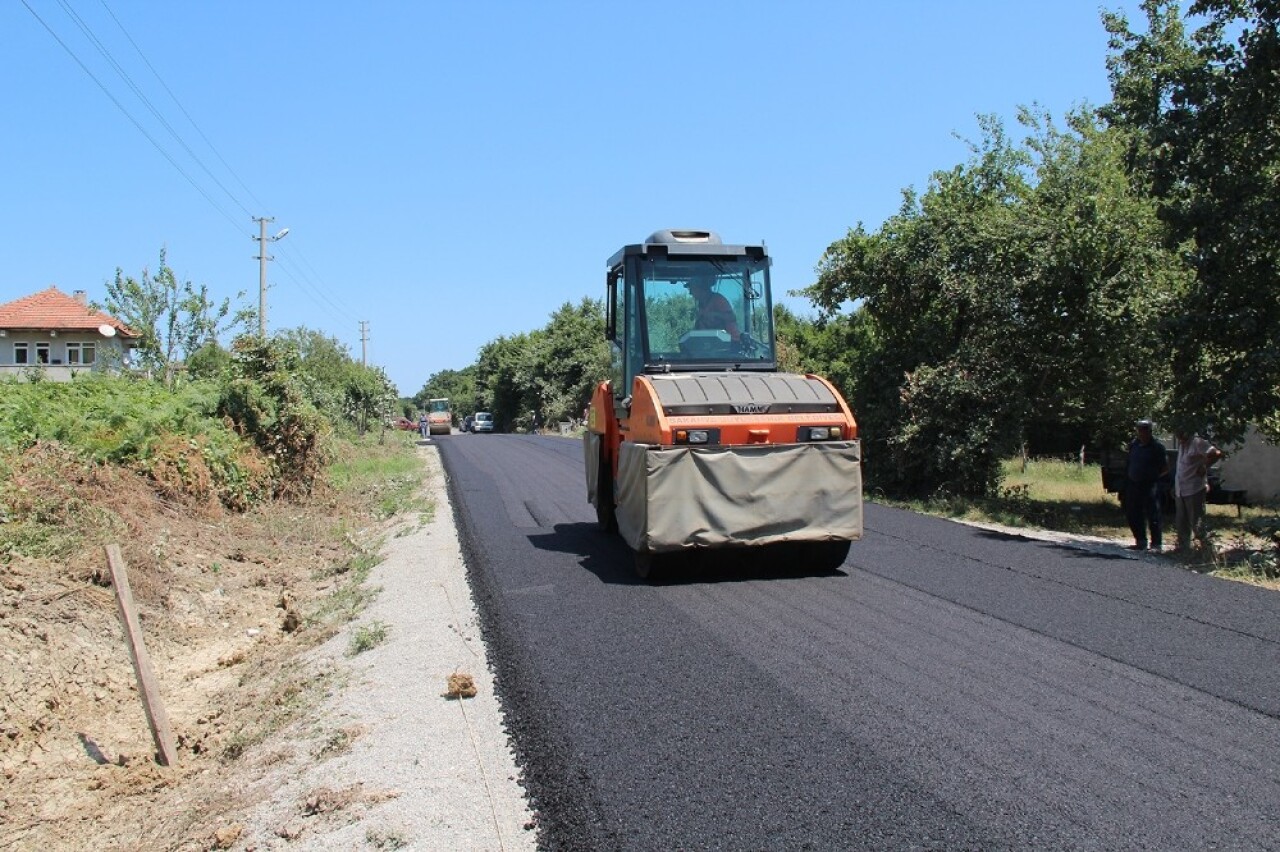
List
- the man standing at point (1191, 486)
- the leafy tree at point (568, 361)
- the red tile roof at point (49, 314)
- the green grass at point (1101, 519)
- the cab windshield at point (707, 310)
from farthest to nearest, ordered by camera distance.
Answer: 1. the leafy tree at point (568, 361)
2. the red tile roof at point (49, 314)
3. the man standing at point (1191, 486)
4. the green grass at point (1101, 519)
5. the cab windshield at point (707, 310)

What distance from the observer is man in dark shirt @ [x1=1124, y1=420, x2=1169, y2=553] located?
39.6 ft

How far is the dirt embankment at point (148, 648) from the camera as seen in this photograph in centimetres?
586

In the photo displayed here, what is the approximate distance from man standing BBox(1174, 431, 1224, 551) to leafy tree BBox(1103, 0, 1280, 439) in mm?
278

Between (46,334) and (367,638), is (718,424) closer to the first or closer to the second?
(367,638)

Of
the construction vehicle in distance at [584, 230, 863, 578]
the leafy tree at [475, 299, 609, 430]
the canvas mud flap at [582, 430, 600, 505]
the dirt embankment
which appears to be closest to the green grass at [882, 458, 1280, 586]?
the construction vehicle in distance at [584, 230, 863, 578]

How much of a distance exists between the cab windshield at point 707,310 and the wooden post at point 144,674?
16.7 ft

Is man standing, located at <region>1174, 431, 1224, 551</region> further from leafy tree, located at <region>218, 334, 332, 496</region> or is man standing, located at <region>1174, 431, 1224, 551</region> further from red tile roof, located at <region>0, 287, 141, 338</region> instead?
red tile roof, located at <region>0, 287, 141, 338</region>

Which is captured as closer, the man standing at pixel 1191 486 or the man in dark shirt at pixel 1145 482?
the man standing at pixel 1191 486

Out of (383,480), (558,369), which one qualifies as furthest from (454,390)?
(383,480)

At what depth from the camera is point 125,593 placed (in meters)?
6.31

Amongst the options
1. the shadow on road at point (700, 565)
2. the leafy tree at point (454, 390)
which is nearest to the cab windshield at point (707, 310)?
the shadow on road at point (700, 565)

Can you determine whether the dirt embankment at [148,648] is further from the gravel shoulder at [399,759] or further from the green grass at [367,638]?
the green grass at [367,638]

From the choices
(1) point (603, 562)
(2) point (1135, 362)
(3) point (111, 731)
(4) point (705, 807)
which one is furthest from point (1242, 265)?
(3) point (111, 731)

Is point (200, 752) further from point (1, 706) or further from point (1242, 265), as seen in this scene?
point (1242, 265)
